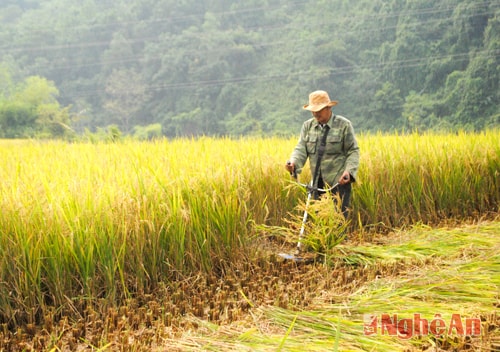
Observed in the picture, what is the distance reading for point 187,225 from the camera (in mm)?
3871

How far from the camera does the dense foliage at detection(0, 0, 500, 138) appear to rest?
104 ft

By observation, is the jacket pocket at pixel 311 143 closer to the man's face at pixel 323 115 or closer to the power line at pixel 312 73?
the man's face at pixel 323 115

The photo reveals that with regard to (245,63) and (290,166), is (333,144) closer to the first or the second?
(290,166)

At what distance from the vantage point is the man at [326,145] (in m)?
4.46

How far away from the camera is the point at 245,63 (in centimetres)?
4275

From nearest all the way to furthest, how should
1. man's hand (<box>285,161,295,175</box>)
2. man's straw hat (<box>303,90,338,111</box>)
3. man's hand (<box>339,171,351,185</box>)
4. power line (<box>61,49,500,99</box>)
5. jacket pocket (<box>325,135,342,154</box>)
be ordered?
man's hand (<box>339,171,351,185</box>) → man's hand (<box>285,161,295,175</box>) → man's straw hat (<box>303,90,338,111</box>) → jacket pocket (<box>325,135,342,154</box>) → power line (<box>61,49,500,99</box>)

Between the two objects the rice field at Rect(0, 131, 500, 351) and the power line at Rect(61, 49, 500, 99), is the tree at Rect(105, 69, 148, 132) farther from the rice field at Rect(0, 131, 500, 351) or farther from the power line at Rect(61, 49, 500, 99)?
the rice field at Rect(0, 131, 500, 351)

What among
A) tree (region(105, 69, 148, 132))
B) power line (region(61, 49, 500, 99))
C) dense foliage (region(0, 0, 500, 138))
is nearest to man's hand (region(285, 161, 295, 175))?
dense foliage (region(0, 0, 500, 138))

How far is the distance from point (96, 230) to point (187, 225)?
2.29 feet

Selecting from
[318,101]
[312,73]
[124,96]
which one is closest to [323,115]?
[318,101]

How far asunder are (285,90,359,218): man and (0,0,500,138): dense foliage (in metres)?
24.5

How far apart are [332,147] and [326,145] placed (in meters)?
0.05

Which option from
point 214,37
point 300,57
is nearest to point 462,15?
point 300,57

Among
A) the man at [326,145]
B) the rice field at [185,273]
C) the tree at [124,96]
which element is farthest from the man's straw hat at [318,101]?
the tree at [124,96]
